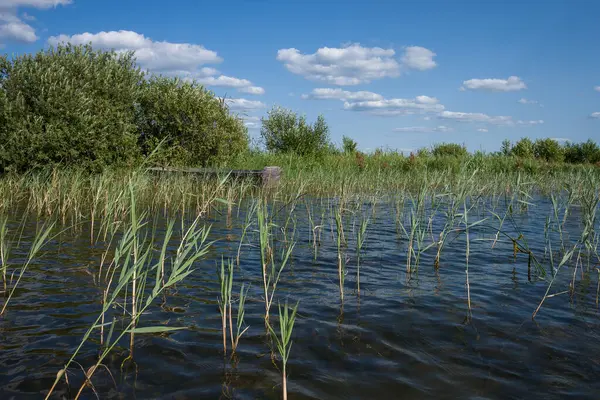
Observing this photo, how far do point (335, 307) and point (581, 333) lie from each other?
2.25 m

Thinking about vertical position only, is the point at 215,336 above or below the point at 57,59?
below

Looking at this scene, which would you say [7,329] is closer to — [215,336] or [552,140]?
[215,336]

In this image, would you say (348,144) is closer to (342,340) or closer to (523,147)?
(523,147)

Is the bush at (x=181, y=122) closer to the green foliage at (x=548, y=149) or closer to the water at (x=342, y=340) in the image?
the water at (x=342, y=340)

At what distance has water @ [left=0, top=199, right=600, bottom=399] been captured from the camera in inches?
126

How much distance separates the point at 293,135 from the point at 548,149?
74.1 ft

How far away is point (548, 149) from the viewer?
39.0 m

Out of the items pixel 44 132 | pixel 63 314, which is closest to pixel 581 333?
pixel 63 314

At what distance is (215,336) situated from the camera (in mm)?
3971

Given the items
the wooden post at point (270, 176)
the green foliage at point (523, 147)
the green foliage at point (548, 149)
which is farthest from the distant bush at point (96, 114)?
the green foliage at point (548, 149)

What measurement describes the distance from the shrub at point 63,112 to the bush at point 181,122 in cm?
198

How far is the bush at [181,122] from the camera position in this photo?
61.8 ft

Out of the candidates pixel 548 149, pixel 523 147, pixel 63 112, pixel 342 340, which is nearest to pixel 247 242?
pixel 342 340

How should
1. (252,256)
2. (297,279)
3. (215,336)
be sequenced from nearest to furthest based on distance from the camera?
(215,336) → (297,279) → (252,256)
